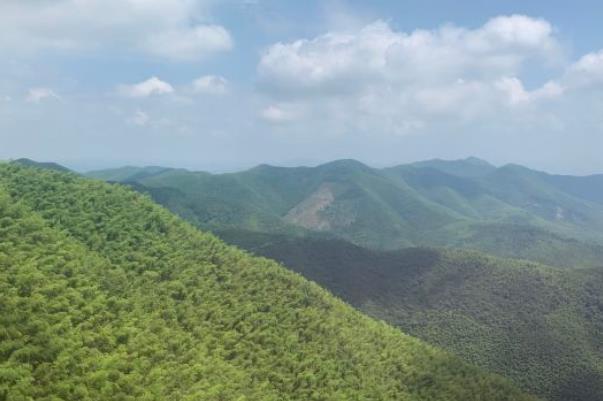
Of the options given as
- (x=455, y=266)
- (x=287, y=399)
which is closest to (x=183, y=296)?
(x=287, y=399)

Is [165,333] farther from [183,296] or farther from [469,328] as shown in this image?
[469,328]

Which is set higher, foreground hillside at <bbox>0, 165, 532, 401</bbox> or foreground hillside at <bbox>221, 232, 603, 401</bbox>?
foreground hillside at <bbox>0, 165, 532, 401</bbox>

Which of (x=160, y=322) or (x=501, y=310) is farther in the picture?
(x=501, y=310)

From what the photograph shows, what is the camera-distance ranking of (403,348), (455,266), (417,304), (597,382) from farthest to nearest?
(455,266) → (417,304) → (597,382) → (403,348)

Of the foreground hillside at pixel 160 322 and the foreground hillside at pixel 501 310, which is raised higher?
the foreground hillside at pixel 160 322

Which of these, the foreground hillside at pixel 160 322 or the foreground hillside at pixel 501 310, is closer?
the foreground hillside at pixel 160 322
